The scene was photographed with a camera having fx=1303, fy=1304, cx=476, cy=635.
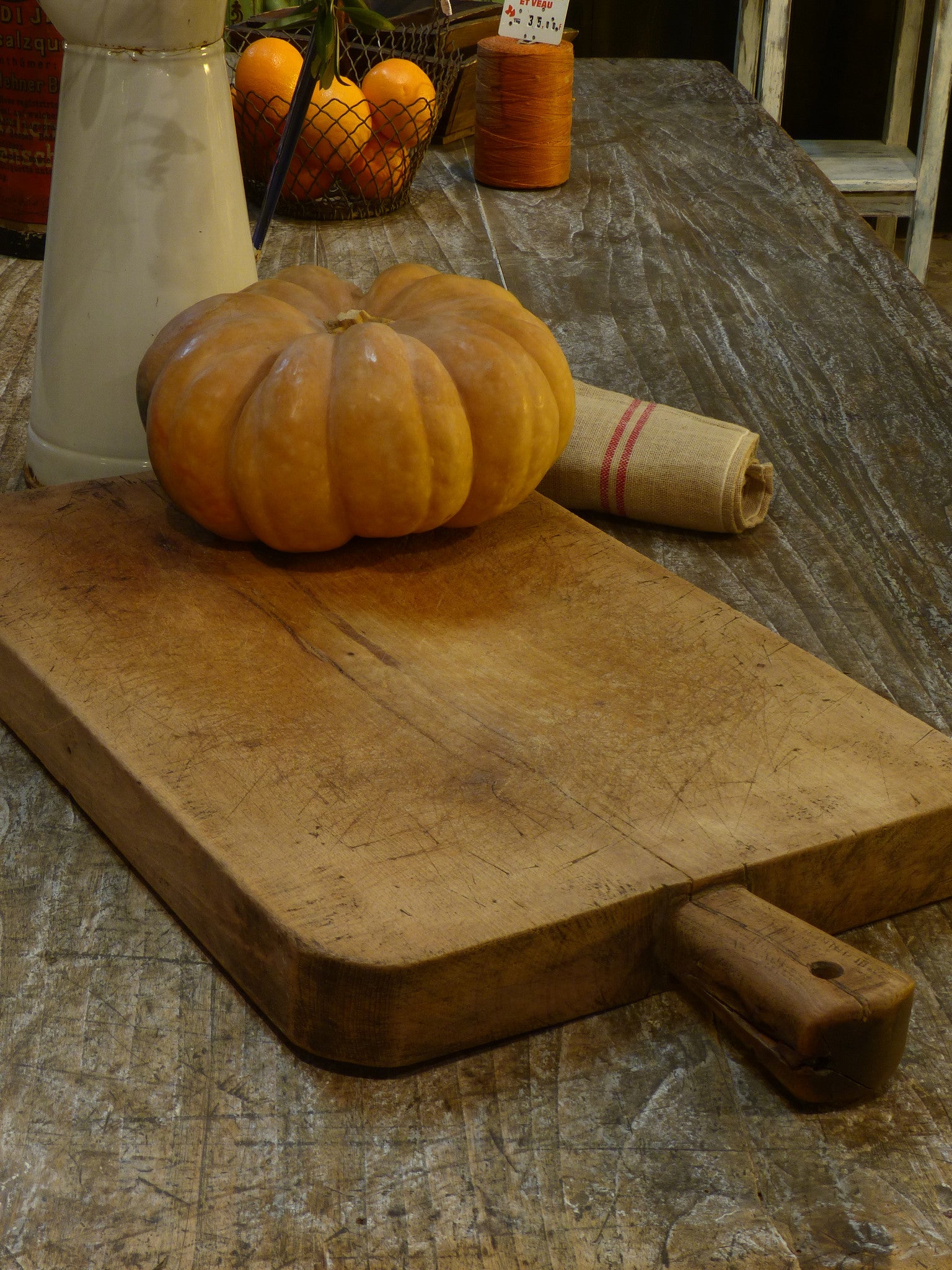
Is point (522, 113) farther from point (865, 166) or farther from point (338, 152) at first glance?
point (865, 166)

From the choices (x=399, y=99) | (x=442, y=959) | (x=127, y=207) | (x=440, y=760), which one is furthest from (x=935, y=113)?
(x=442, y=959)

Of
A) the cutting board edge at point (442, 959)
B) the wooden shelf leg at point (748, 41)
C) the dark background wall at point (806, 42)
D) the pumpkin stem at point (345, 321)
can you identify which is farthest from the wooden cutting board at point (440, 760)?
the dark background wall at point (806, 42)

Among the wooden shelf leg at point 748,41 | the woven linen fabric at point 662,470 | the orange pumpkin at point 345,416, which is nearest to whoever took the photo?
the orange pumpkin at point 345,416

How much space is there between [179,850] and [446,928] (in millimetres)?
122

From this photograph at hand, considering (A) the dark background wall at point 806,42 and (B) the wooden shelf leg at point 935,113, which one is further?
(A) the dark background wall at point 806,42

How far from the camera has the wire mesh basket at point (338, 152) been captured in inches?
57.9

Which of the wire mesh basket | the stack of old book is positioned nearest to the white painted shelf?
the stack of old book

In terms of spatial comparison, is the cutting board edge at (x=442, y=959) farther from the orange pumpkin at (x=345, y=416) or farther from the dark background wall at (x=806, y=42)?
the dark background wall at (x=806, y=42)

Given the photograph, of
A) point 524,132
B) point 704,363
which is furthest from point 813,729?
point 524,132

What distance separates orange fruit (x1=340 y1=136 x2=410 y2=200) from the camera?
1.51 meters

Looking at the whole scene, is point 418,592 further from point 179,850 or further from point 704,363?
point 704,363

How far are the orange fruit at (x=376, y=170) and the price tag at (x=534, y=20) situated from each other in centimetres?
24

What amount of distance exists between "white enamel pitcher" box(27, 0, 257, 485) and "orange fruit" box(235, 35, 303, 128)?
0.72 meters

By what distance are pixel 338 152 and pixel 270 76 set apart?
4.3 inches
